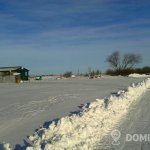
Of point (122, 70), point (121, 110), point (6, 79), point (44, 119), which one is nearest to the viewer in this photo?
point (44, 119)

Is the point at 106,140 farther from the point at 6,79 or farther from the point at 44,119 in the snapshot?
the point at 6,79

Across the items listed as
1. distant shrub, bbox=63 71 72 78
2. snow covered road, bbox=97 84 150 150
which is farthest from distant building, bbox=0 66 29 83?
snow covered road, bbox=97 84 150 150

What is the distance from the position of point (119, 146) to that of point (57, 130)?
1.91 m

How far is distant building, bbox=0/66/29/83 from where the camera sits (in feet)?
195

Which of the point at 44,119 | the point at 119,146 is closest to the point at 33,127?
the point at 44,119

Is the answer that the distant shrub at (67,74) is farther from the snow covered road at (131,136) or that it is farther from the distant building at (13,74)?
the snow covered road at (131,136)

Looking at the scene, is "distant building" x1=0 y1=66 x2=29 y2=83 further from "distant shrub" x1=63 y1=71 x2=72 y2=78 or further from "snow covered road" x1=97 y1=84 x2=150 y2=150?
"snow covered road" x1=97 y1=84 x2=150 y2=150

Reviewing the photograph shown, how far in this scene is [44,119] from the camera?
40.7 feet

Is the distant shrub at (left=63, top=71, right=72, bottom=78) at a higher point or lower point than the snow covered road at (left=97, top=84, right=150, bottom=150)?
higher

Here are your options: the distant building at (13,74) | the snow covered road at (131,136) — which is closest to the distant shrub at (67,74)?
the distant building at (13,74)

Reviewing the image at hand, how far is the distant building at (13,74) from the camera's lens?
59.5 m

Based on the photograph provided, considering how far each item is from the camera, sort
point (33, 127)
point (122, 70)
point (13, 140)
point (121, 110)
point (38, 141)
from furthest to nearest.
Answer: point (122, 70) < point (121, 110) < point (33, 127) < point (13, 140) < point (38, 141)

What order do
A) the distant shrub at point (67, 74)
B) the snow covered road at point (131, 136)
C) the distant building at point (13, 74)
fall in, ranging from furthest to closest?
1. the distant shrub at point (67, 74)
2. the distant building at point (13, 74)
3. the snow covered road at point (131, 136)

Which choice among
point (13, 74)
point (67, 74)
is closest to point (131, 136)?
point (13, 74)
